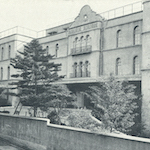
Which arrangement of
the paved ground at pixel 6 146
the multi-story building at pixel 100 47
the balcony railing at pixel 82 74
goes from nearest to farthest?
the paved ground at pixel 6 146
the multi-story building at pixel 100 47
the balcony railing at pixel 82 74

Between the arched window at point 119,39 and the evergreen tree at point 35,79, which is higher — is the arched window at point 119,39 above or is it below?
above

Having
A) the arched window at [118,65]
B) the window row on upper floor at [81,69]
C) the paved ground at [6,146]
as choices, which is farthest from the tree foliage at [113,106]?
the window row on upper floor at [81,69]

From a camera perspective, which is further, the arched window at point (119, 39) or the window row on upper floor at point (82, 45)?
the window row on upper floor at point (82, 45)

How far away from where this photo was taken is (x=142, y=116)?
1908 cm

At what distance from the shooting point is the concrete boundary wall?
11398 mm

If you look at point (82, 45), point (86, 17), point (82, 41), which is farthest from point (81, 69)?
point (86, 17)

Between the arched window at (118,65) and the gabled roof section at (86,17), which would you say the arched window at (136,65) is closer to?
the arched window at (118,65)

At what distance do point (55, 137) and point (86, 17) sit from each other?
18908mm

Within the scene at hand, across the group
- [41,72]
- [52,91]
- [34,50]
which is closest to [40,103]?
[52,91]

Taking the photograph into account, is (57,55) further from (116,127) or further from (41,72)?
(116,127)

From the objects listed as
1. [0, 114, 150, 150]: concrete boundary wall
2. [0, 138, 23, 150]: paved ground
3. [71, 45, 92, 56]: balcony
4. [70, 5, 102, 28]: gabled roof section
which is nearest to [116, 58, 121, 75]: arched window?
[71, 45, 92, 56]: balcony

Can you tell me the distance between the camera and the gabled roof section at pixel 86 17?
28.9 metres

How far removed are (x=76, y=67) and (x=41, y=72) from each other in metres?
12.1

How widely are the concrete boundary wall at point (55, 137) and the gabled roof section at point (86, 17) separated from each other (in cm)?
1615
